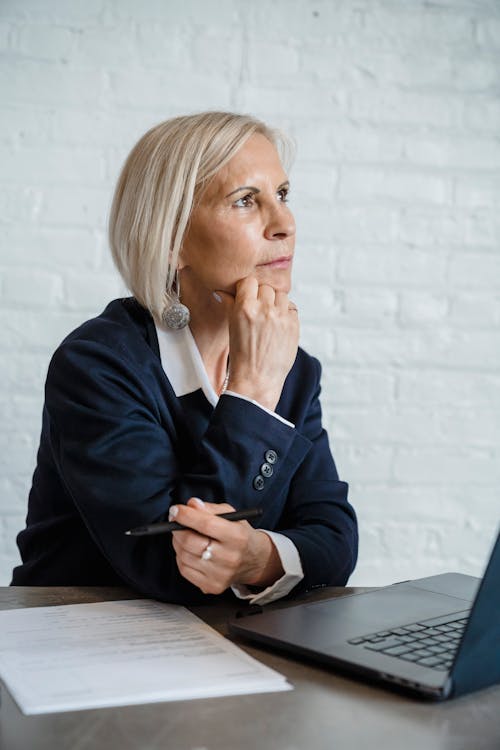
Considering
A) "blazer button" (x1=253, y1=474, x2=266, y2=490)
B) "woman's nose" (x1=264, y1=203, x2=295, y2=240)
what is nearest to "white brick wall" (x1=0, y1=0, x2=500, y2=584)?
"woman's nose" (x1=264, y1=203, x2=295, y2=240)

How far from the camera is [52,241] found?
1.82 metres

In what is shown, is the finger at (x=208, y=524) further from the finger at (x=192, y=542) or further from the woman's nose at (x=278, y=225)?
the woman's nose at (x=278, y=225)

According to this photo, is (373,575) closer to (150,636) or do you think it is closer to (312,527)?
(312,527)

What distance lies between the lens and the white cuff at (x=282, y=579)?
1.05 meters

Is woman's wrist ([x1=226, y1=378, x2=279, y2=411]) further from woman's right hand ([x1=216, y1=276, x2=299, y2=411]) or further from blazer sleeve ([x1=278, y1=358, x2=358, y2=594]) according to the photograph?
blazer sleeve ([x1=278, y1=358, x2=358, y2=594])

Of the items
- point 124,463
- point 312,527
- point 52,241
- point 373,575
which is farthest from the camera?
point 373,575

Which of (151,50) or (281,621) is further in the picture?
(151,50)

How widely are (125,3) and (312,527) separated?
Result: 1.19 metres

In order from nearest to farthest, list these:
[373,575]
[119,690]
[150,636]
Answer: [119,690]
[150,636]
[373,575]

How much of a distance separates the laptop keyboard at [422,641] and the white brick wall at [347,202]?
1063mm

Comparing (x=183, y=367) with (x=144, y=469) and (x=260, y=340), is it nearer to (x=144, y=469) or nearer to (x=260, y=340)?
(x=260, y=340)

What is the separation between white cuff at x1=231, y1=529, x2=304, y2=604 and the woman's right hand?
190mm

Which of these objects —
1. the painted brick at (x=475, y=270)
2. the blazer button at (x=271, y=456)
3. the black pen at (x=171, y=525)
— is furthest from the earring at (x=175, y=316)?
Result: the painted brick at (x=475, y=270)

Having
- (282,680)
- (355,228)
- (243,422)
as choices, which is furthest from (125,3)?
(282,680)
